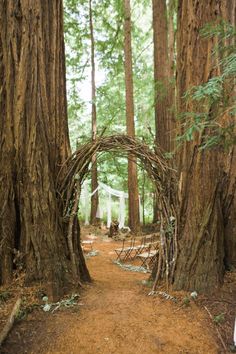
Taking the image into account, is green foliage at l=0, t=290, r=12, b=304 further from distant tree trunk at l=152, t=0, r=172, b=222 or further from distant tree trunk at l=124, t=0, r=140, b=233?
distant tree trunk at l=124, t=0, r=140, b=233

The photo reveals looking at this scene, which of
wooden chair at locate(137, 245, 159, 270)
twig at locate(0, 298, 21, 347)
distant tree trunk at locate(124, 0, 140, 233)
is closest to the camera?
twig at locate(0, 298, 21, 347)

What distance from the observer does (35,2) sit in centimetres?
331

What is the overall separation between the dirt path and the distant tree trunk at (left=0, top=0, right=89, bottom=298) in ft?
1.31

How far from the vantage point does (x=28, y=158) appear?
320cm

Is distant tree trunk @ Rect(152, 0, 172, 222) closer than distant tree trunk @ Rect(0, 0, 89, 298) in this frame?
No

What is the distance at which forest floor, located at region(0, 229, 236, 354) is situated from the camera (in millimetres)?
2475

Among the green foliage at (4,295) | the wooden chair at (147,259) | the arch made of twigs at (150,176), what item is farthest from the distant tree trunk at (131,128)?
the green foliage at (4,295)

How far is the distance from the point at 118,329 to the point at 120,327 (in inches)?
1.2

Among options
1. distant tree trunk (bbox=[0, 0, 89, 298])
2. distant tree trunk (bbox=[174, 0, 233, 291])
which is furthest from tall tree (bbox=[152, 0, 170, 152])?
distant tree trunk (bbox=[0, 0, 89, 298])

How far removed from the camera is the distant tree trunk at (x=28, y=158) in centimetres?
316

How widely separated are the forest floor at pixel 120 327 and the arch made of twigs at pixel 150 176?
1.41 feet

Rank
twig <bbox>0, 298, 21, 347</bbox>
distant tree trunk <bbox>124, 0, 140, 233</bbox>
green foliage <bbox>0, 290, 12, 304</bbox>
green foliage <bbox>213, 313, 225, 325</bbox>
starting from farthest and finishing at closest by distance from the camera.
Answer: distant tree trunk <bbox>124, 0, 140, 233</bbox>
green foliage <bbox>0, 290, 12, 304</bbox>
green foliage <bbox>213, 313, 225, 325</bbox>
twig <bbox>0, 298, 21, 347</bbox>

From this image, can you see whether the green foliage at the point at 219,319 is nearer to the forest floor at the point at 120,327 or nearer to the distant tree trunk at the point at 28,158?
the forest floor at the point at 120,327

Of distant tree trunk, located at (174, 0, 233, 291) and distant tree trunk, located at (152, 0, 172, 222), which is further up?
A: distant tree trunk, located at (152, 0, 172, 222)
